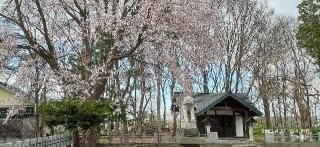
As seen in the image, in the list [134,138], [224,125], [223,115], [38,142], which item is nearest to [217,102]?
[223,115]

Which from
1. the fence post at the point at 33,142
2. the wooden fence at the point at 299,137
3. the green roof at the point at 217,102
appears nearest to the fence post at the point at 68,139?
the fence post at the point at 33,142

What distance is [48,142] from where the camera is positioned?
56.5ft

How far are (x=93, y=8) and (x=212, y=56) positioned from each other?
5.94 m

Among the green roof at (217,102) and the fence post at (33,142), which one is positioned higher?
the green roof at (217,102)

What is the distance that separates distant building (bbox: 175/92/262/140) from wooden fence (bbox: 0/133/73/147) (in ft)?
23.8

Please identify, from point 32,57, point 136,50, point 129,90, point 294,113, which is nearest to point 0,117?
point 129,90

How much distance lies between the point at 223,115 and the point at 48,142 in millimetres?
13137

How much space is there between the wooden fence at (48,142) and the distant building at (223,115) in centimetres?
726

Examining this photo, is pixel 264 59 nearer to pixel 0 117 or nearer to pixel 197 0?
pixel 197 0

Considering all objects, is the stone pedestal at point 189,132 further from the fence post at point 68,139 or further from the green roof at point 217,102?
the fence post at point 68,139

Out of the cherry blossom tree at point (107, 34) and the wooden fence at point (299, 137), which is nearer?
the cherry blossom tree at point (107, 34)

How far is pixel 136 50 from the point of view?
19.9m

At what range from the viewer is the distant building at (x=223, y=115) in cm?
2516

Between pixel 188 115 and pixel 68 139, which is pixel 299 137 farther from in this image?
pixel 68 139
